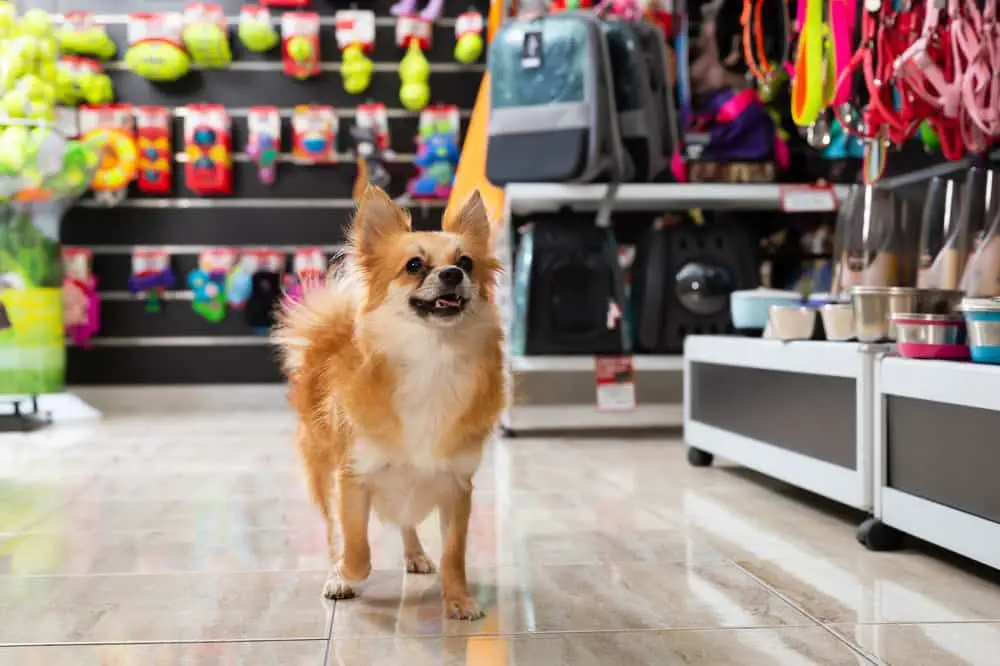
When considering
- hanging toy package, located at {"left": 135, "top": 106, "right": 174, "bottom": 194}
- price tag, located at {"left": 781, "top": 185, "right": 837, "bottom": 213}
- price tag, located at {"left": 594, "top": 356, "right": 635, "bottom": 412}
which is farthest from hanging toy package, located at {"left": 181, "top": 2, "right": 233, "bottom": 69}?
price tag, located at {"left": 781, "top": 185, "right": 837, "bottom": 213}

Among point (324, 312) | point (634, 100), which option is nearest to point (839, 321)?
point (324, 312)

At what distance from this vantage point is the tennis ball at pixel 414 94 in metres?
6.07

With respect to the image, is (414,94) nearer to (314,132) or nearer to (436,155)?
(436,155)

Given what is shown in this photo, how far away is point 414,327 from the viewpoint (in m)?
1.81

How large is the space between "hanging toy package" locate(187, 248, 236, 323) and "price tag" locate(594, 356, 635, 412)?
9.11 ft

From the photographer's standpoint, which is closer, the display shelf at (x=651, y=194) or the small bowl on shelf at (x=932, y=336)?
the small bowl on shelf at (x=932, y=336)

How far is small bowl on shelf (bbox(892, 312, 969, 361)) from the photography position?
2078mm

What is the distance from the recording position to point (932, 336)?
2.11 meters

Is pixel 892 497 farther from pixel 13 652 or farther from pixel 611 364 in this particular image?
pixel 611 364

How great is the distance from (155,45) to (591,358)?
11.2 ft

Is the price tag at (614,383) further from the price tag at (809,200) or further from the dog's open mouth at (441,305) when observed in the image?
the dog's open mouth at (441,305)

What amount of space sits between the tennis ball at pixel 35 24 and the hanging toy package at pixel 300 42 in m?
1.38

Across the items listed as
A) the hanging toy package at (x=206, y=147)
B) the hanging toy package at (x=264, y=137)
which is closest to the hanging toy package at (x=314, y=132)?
the hanging toy package at (x=264, y=137)

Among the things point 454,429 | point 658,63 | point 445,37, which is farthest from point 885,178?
point 445,37
